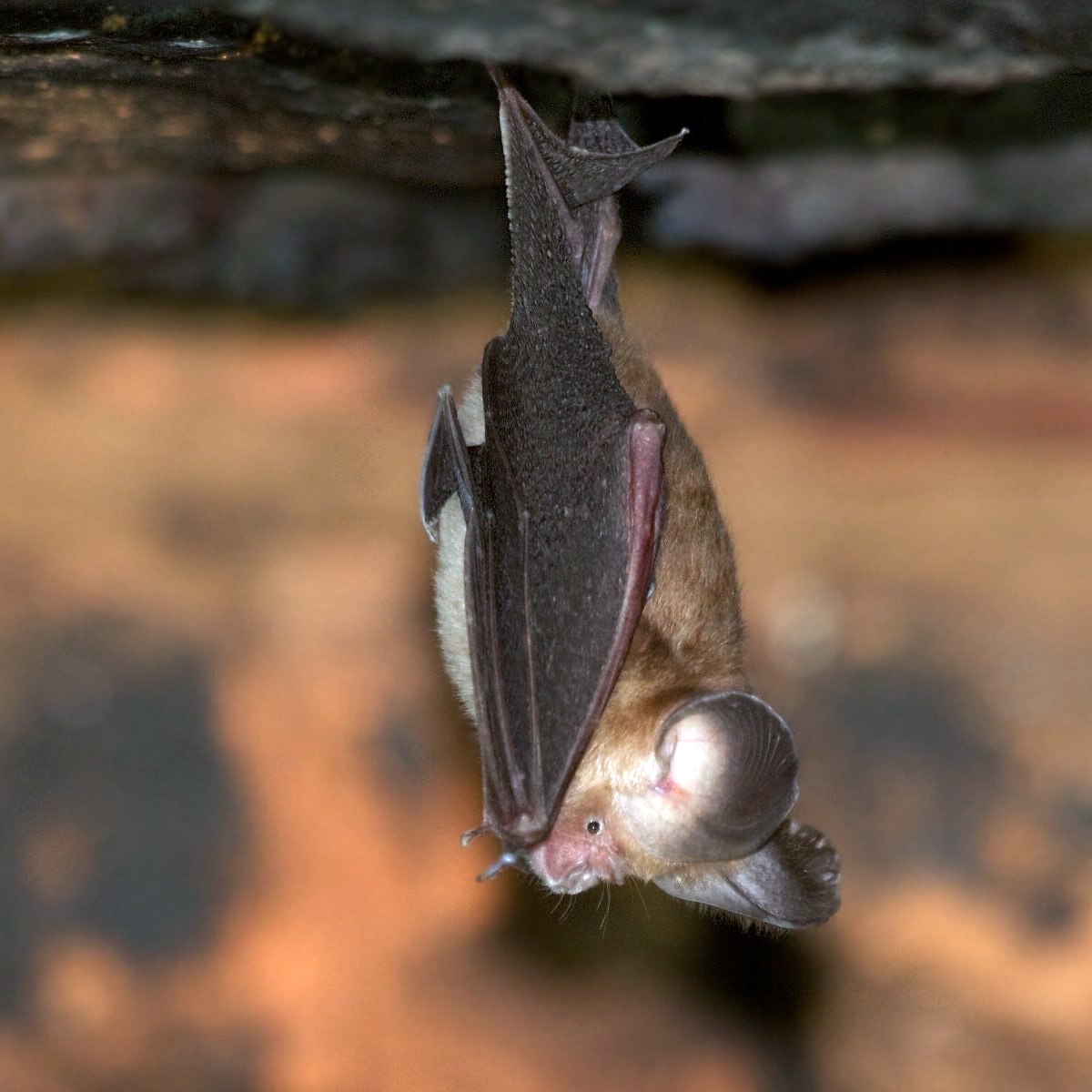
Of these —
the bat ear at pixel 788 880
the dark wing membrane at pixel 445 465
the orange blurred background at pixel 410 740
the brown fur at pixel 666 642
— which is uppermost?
the dark wing membrane at pixel 445 465

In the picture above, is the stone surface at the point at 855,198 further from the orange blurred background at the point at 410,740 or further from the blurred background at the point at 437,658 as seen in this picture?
the orange blurred background at the point at 410,740

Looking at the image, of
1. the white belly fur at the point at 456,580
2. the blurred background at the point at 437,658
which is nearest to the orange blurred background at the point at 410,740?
the blurred background at the point at 437,658

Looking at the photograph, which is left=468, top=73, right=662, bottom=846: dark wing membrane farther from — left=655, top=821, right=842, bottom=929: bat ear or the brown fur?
left=655, top=821, right=842, bottom=929: bat ear

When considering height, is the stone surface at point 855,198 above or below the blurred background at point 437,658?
above

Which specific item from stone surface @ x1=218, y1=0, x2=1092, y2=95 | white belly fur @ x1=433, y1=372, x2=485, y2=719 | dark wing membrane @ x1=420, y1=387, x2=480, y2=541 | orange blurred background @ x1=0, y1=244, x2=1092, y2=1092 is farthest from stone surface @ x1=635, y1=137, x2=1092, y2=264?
dark wing membrane @ x1=420, y1=387, x2=480, y2=541

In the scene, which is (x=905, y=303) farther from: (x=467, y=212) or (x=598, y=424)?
(x=598, y=424)

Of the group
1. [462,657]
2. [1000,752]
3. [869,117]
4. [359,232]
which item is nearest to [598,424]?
[462,657]
